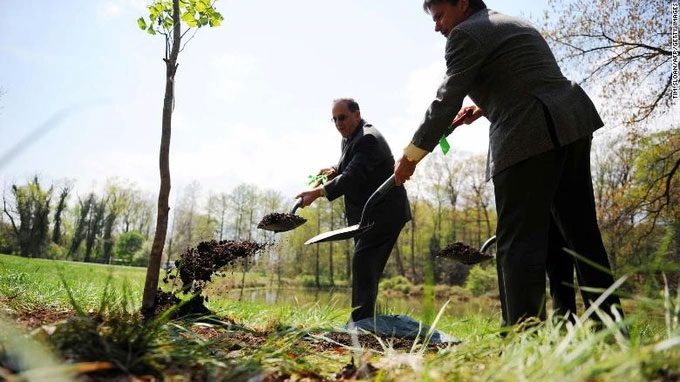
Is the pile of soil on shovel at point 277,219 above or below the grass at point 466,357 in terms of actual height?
above

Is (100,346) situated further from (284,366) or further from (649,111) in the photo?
(649,111)

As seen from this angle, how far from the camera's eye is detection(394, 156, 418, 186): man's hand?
275 centimetres

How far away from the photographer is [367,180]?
442cm

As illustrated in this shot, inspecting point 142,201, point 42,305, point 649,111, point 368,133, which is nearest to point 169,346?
point 42,305

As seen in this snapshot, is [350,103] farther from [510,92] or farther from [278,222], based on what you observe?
[510,92]

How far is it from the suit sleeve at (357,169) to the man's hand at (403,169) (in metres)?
1.41

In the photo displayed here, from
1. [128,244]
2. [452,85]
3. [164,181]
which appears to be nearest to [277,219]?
[164,181]

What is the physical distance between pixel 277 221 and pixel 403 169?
1.44m

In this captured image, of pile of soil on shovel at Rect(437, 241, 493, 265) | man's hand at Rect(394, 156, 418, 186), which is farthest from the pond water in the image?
man's hand at Rect(394, 156, 418, 186)

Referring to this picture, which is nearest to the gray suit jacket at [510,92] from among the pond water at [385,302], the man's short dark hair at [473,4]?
the man's short dark hair at [473,4]

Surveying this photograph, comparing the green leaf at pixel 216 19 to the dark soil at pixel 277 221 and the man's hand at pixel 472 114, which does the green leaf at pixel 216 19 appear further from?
the man's hand at pixel 472 114

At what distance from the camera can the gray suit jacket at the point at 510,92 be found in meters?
2.40

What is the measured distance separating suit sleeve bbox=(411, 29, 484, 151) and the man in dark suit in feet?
5.17

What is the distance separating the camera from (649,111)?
12.1 meters
